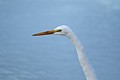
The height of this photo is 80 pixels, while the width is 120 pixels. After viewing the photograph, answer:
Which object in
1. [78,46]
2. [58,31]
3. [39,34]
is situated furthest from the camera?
[39,34]

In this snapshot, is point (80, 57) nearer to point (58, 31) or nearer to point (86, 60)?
point (86, 60)

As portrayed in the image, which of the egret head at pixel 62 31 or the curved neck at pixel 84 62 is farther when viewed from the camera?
the egret head at pixel 62 31

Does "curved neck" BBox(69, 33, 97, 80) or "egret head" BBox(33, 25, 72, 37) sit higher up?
"egret head" BBox(33, 25, 72, 37)

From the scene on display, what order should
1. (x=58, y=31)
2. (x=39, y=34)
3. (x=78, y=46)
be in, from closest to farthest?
(x=78, y=46), (x=58, y=31), (x=39, y=34)

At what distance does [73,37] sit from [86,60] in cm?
46

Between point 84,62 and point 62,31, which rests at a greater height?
point 62,31

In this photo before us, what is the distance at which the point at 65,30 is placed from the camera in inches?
187

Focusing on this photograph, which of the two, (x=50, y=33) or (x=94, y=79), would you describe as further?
(x=50, y=33)

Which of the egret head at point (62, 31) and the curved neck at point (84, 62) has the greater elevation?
the egret head at point (62, 31)

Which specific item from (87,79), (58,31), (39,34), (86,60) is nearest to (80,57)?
(86,60)

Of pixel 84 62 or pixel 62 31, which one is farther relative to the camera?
pixel 62 31

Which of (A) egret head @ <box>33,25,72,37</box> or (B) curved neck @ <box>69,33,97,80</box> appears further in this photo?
(A) egret head @ <box>33,25,72,37</box>

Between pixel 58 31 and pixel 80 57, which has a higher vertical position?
pixel 58 31

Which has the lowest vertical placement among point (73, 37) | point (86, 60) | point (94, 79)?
point (94, 79)
